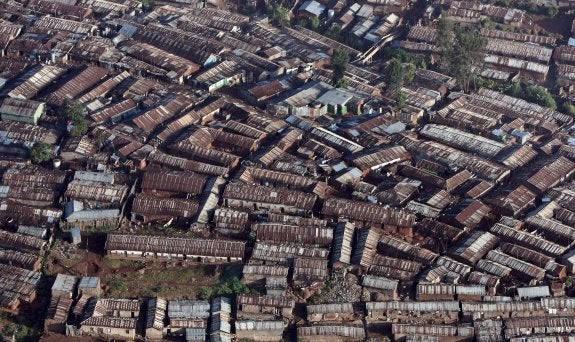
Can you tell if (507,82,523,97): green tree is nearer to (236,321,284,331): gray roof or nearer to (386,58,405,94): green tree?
(386,58,405,94): green tree

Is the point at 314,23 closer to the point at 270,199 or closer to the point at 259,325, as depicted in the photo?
the point at 270,199

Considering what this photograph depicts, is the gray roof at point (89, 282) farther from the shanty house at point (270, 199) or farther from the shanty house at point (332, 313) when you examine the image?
the shanty house at point (332, 313)

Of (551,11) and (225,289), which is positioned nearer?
(225,289)

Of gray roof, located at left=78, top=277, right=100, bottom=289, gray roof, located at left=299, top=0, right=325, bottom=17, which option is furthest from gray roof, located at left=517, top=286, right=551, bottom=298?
gray roof, located at left=299, top=0, right=325, bottom=17

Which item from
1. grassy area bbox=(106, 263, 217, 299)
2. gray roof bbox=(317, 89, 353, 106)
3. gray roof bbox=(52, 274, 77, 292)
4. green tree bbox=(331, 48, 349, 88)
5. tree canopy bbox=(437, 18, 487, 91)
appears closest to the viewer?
gray roof bbox=(52, 274, 77, 292)

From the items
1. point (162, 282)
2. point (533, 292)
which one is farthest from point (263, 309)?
point (533, 292)

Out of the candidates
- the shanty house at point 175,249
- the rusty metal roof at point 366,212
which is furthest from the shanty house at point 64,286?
the rusty metal roof at point 366,212
